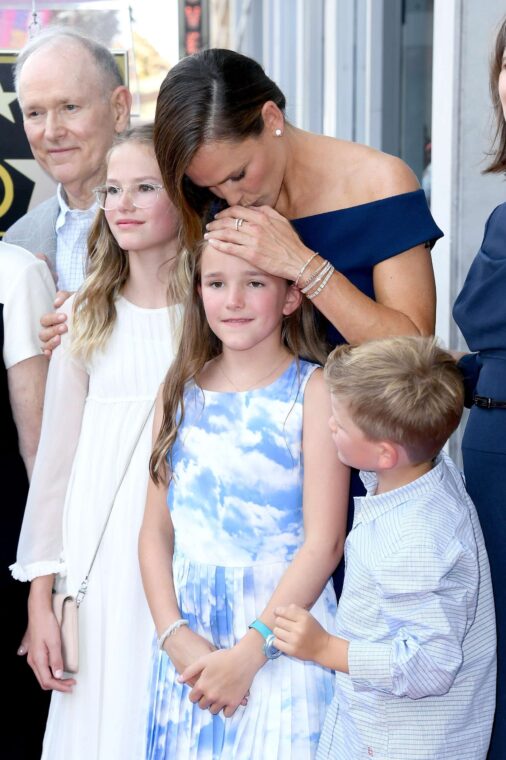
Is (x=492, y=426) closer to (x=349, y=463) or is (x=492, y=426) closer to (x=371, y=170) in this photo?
Result: (x=349, y=463)

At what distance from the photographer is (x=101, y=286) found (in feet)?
7.77

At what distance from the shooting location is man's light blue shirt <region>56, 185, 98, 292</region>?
9.45 ft

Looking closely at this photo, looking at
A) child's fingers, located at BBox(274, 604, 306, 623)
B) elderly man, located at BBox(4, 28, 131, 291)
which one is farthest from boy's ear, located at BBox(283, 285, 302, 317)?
elderly man, located at BBox(4, 28, 131, 291)

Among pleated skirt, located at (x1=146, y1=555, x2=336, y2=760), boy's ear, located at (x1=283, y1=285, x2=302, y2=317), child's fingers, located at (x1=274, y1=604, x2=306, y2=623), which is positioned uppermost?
boy's ear, located at (x1=283, y1=285, x2=302, y2=317)

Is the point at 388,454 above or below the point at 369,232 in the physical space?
below

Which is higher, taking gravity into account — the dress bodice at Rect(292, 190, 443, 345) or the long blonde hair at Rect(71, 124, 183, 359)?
the dress bodice at Rect(292, 190, 443, 345)

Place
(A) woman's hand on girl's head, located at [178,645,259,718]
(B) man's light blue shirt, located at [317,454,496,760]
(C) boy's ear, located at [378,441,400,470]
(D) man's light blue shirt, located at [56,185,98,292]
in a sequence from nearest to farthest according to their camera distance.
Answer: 1. (B) man's light blue shirt, located at [317,454,496,760]
2. (C) boy's ear, located at [378,441,400,470]
3. (A) woman's hand on girl's head, located at [178,645,259,718]
4. (D) man's light blue shirt, located at [56,185,98,292]

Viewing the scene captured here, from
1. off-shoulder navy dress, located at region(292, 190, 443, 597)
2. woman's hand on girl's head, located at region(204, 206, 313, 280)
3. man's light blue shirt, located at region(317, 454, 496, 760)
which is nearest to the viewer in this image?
man's light blue shirt, located at region(317, 454, 496, 760)

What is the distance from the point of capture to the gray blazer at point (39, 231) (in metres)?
3.00

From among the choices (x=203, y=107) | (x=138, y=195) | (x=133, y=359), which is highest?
(x=203, y=107)

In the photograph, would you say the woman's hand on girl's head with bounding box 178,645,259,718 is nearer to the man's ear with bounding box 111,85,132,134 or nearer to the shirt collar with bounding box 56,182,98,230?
the shirt collar with bounding box 56,182,98,230

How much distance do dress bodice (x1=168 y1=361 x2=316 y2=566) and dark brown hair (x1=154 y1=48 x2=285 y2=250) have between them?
17.9 inches

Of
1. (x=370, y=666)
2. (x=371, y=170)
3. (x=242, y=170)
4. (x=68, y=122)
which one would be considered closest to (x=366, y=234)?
(x=371, y=170)

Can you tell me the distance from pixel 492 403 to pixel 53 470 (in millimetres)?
944
